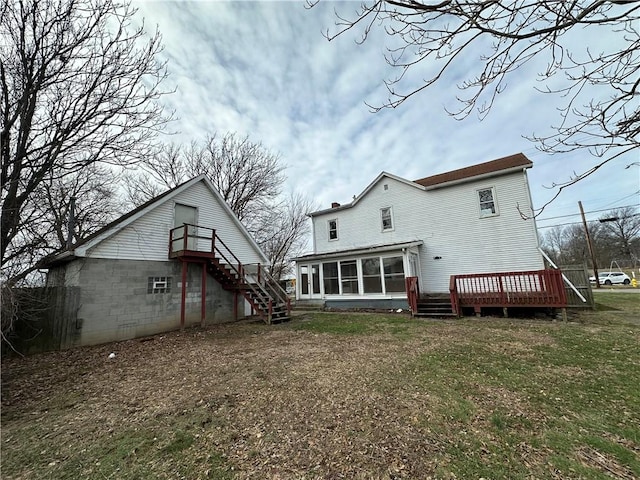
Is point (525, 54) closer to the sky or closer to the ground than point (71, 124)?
closer to the ground

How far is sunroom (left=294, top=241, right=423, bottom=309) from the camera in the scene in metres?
12.6

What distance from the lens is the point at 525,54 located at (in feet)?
9.50

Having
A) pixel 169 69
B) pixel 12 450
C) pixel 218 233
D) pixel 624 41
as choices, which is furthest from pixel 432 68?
pixel 218 233

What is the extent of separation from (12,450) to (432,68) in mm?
6547

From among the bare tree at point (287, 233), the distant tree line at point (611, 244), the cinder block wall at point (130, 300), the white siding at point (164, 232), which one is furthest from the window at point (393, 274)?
the distant tree line at point (611, 244)

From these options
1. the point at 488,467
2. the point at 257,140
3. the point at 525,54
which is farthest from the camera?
the point at 257,140

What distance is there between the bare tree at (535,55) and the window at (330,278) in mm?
A: 11860

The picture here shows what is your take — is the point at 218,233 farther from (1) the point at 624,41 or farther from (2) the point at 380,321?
(1) the point at 624,41

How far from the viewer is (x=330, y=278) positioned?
48.6 feet

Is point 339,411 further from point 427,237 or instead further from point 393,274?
point 427,237

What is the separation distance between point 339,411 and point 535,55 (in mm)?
4802

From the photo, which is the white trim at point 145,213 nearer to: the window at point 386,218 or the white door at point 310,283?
the white door at point 310,283

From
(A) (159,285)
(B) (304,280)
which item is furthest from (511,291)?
(A) (159,285)

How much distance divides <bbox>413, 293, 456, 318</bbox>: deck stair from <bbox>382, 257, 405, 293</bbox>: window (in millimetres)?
1436
